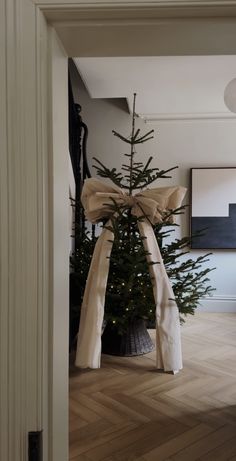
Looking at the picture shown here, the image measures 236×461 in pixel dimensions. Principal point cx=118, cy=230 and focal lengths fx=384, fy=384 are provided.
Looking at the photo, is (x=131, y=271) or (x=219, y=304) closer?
(x=131, y=271)

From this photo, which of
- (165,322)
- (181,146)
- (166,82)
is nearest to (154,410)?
(165,322)

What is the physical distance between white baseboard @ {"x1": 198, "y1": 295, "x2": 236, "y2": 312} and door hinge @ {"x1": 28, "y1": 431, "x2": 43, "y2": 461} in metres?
3.65

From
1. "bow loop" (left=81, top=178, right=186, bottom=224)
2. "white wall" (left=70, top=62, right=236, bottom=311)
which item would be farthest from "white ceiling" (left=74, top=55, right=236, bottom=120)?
"bow loop" (left=81, top=178, right=186, bottom=224)

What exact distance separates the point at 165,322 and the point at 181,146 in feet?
8.10

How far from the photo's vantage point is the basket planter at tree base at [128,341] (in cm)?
278

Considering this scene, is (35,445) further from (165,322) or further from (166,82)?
(166,82)

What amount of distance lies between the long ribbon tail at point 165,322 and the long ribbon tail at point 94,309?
0.29 metres

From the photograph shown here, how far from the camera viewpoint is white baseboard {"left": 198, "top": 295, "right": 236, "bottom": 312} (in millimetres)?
4250

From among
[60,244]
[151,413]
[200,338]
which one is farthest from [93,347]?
[60,244]

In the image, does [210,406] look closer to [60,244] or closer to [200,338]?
[200,338]

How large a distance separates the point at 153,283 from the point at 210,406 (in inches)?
30.1

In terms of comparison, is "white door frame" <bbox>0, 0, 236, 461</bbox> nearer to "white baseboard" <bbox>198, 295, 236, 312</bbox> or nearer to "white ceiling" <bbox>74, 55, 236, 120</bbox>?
"white ceiling" <bbox>74, 55, 236, 120</bbox>

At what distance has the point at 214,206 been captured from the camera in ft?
13.7

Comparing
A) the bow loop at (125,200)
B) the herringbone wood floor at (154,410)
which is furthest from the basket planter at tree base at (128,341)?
the bow loop at (125,200)
